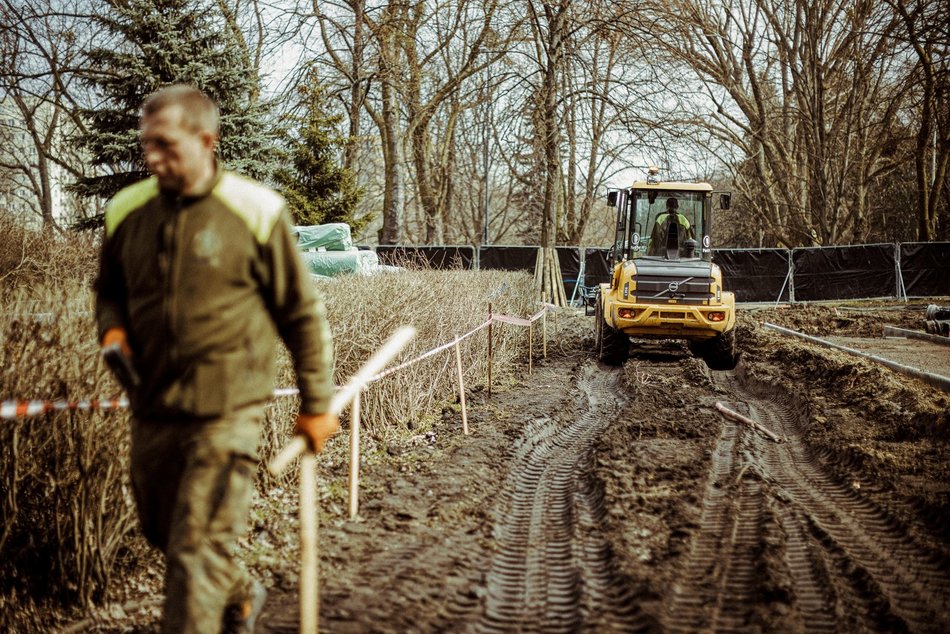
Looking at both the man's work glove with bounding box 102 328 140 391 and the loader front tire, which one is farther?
the loader front tire

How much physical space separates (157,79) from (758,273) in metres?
20.5

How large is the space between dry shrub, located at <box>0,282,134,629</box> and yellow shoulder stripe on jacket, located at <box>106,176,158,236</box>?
140 centimetres

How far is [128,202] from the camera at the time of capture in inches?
114

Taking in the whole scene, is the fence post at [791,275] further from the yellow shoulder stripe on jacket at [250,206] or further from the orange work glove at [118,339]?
the orange work glove at [118,339]

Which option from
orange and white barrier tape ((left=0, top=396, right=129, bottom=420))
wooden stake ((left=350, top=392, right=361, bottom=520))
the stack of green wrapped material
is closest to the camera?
orange and white barrier tape ((left=0, top=396, right=129, bottom=420))

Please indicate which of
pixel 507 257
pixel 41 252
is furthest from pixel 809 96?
pixel 41 252

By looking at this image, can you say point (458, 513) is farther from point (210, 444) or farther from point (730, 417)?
point (730, 417)

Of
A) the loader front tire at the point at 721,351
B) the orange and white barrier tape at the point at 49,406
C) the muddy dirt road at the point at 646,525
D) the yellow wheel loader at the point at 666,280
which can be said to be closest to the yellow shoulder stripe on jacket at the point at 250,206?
the orange and white barrier tape at the point at 49,406

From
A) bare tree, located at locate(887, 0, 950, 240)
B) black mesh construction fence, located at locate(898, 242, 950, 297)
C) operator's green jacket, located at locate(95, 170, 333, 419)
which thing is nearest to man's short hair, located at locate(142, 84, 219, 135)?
operator's green jacket, located at locate(95, 170, 333, 419)

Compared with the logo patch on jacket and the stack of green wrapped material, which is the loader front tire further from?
the logo patch on jacket

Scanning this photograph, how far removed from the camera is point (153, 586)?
171 inches

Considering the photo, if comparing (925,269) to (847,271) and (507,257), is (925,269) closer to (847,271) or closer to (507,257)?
→ (847,271)

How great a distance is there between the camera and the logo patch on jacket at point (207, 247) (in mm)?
2729

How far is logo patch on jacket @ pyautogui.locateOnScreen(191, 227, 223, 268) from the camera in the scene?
2.73 meters
